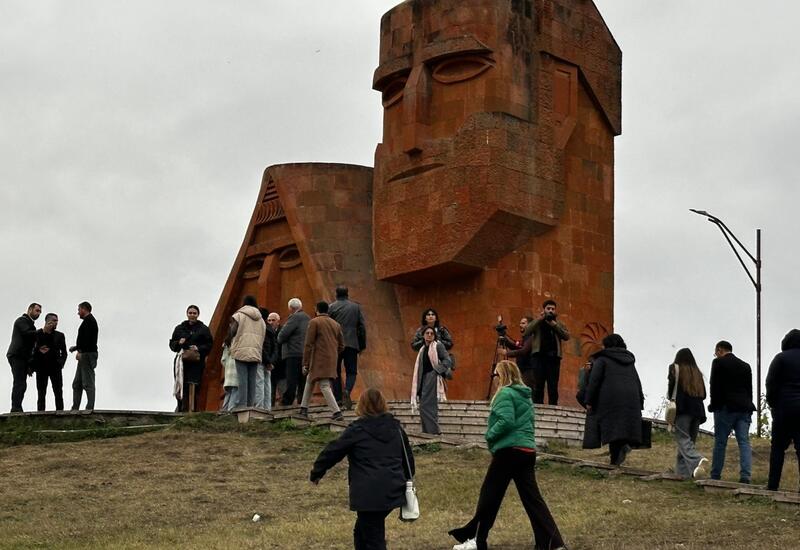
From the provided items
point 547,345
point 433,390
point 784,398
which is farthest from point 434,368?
point 784,398

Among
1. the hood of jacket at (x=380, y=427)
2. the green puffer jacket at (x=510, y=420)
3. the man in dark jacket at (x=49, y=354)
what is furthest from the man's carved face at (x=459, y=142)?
the hood of jacket at (x=380, y=427)

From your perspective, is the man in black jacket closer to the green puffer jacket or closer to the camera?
the camera

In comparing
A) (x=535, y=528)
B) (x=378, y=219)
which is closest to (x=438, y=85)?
(x=378, y=219)

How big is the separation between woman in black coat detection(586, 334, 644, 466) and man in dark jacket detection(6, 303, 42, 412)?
29.4 feet

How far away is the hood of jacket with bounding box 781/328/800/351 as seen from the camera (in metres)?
17.4

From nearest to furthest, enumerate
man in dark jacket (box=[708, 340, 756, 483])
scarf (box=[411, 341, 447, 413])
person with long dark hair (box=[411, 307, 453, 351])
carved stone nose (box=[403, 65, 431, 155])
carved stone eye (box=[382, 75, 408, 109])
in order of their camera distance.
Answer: man in dark jacket (box=[708, 340, 756, 483]), scarf (box=[411, 341, 447, 413]), person with long dark hair (box=[411, 307, 453, 351]), carved stone nose (box=[403, 65, 431, 155]), carved stone eye (box=[382, 75, 408, 109])

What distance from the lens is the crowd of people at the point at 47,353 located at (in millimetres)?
24094

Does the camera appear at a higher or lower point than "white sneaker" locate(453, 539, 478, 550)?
higher

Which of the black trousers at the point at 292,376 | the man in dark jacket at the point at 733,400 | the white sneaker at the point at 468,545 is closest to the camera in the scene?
the white sneaker at the point at 468,545

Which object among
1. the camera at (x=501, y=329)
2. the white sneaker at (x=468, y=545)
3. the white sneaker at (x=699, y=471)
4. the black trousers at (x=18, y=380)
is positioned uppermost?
the camera at (x=501, y=329)

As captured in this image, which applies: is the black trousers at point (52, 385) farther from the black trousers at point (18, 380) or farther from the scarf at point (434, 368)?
the scarf at point (434, 368)

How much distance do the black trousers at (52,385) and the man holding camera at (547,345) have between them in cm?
676

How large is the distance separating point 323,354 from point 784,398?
697cm

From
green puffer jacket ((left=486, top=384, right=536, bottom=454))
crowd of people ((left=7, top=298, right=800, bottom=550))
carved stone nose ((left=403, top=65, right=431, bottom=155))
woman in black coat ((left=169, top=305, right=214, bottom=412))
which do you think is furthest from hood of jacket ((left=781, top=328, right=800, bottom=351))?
carved stone nose ((left=403, top=65, right=431, bottom=155))
